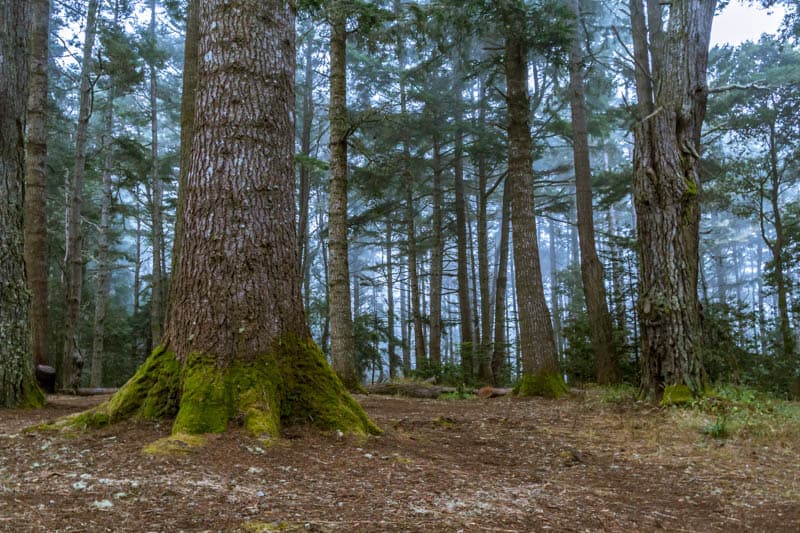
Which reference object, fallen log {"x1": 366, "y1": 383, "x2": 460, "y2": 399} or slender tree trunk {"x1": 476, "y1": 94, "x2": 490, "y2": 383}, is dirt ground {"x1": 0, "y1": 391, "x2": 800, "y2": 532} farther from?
slender tree trunk {"x1": 476, "y1": 94, "x2": 490, "y2": 383}

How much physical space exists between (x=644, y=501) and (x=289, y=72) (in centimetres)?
420

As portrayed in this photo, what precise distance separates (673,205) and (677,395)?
2653mm

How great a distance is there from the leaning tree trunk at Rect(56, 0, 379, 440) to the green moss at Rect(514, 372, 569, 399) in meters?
5.98

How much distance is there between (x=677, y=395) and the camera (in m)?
6.91

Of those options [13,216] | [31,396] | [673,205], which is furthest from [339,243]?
[673,205]

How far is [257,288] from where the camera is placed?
4.11 meters

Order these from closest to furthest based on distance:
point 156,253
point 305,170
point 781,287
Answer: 1. point 781,287
2. point 156,253
3. point 305,170

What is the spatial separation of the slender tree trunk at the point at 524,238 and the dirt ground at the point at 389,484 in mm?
4623

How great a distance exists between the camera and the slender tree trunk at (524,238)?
9820mm

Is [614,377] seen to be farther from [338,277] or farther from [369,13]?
[369,13]

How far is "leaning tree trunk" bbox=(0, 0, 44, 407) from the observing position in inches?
242

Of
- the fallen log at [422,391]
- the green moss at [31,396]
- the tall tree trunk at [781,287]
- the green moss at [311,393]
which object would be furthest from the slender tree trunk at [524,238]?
the green moss at [31,396]

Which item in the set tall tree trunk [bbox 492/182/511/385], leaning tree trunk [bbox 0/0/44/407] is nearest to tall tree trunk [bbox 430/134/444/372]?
tall tree trunk [bbox 492/182/511/385]

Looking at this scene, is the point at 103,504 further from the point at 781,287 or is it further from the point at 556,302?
the point at 556,302
